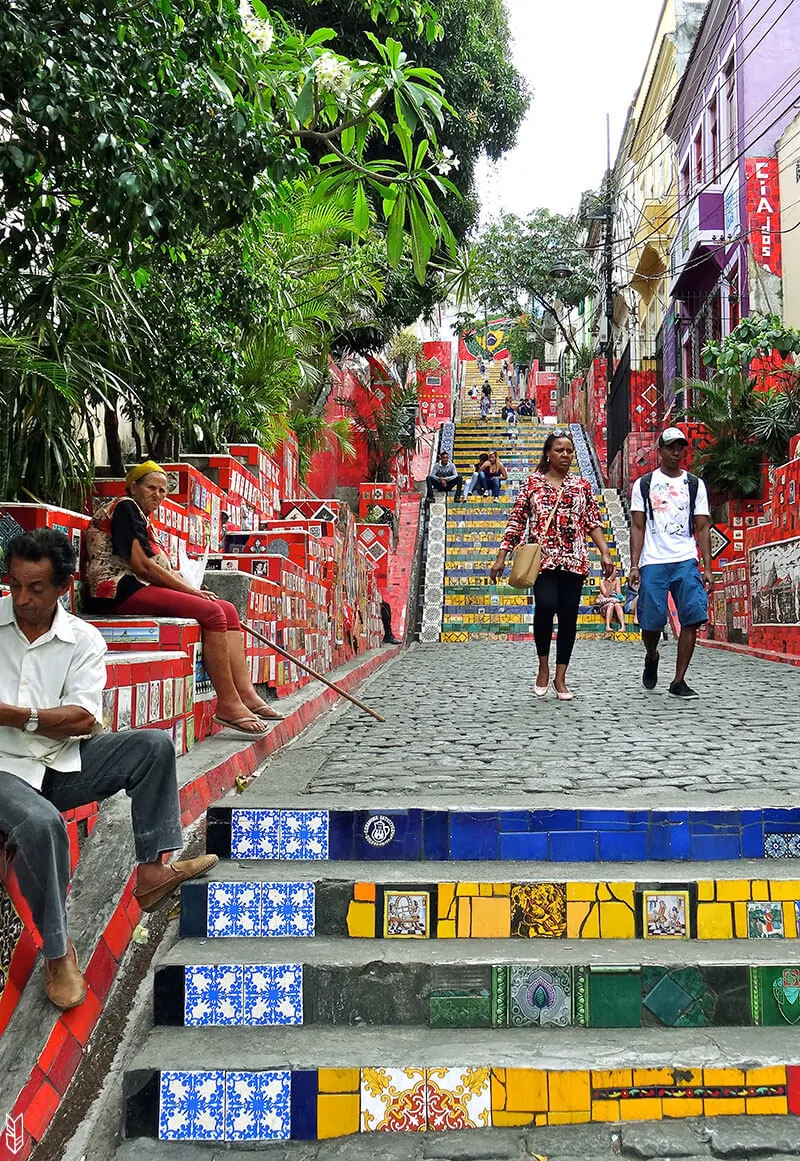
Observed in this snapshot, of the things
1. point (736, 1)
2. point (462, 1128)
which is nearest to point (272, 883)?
point (462, 1128)

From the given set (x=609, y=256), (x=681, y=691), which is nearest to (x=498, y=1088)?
(x=681, y=691)

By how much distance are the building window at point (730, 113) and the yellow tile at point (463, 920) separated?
17.4 metres

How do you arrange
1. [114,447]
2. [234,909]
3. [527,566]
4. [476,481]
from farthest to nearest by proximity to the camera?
[476,481]
[114,447]
[527,566]
[234,909]

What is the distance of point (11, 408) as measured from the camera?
5.16 meters

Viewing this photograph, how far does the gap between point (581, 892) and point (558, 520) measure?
151 inches

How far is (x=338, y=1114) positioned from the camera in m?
2.62

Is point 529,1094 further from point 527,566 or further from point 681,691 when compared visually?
point 681,691

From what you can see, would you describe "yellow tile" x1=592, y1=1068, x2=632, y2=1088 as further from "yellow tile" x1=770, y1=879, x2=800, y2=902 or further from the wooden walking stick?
the wooden walking stick

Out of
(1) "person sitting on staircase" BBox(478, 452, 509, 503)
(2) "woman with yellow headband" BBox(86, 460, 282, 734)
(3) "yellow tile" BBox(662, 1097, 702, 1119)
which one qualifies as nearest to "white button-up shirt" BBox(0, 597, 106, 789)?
(3) "yellow tile" BBox(662, 1097, 702, 1119)

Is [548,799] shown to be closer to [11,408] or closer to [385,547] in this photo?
[11,408]

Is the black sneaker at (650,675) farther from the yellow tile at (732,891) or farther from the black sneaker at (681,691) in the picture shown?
the yellow tile at (732,891)

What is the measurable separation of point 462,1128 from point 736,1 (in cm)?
1948

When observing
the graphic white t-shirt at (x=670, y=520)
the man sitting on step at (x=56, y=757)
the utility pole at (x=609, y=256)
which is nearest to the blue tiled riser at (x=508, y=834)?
the man sitting on step at (x=56, y=757)

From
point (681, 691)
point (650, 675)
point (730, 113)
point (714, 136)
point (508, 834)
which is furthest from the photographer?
point (714, 136)
